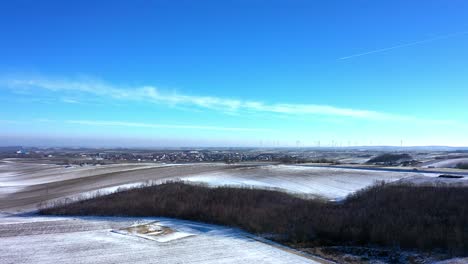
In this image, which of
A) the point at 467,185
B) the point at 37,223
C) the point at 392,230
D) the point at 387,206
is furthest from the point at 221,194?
the point at 467,185

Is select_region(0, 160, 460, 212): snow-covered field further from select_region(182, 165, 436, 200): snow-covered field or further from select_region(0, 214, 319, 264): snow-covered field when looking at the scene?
select_region(0, 214, 319, 264): snow-covered field

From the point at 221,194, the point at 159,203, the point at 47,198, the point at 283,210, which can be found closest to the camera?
the point at 283,210

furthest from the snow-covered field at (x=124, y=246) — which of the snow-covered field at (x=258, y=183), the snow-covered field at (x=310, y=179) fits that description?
the snow-covered field at (x=310, y=179)

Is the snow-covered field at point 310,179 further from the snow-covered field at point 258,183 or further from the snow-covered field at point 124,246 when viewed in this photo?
the snow-covered field at point 124,246

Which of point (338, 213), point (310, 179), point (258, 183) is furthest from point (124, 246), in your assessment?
point (310, 179)

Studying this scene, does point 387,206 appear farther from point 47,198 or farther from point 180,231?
point 47,198

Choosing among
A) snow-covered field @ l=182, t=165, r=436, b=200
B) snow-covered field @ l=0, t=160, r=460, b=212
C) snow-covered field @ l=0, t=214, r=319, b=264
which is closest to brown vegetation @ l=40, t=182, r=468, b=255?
snow-covered field @ l=0, t=214, r=319, b=264
